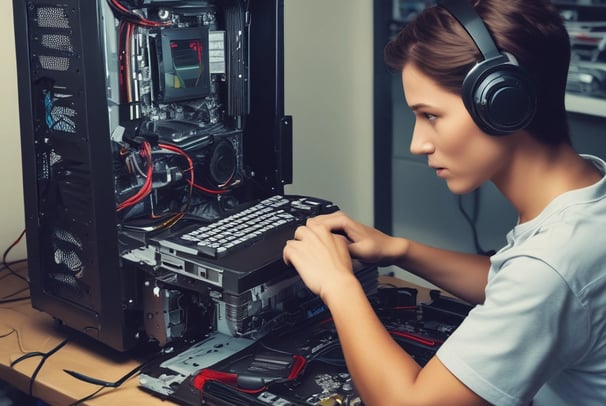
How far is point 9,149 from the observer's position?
1.72m

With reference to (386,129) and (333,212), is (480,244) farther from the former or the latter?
(333,212)

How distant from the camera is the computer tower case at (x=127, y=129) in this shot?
3.99 ft

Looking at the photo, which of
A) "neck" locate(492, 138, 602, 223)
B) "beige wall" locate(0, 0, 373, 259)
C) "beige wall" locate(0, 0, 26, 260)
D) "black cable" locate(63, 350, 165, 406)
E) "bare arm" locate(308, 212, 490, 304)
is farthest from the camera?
"beige wall" locate(0, 0, 373, 259)

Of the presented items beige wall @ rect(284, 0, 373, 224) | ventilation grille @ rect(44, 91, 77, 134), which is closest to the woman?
ventilation grille @ rect(44, 91, 77, 134)

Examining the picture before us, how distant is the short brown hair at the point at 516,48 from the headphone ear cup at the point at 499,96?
0.09 ft

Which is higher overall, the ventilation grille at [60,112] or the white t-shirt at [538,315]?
the ventilation grille at [60,112]

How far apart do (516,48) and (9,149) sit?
3.78ft

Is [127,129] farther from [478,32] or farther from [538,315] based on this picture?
[538,315]

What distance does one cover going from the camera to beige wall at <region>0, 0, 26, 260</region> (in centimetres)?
166

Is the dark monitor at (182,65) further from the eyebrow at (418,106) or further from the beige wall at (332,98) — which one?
the beige wall at (332,98)

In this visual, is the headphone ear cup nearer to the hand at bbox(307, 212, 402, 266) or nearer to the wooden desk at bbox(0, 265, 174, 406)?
the hand at bbox(307, 212, 402, 266)

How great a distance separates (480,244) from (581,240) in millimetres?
1437

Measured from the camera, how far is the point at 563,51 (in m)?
0.99

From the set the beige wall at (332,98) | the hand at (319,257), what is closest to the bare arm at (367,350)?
the hand at (319,257)
